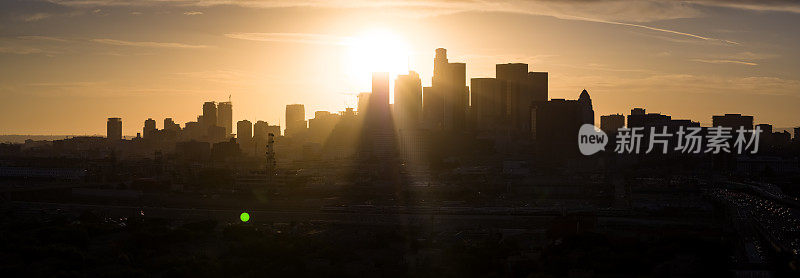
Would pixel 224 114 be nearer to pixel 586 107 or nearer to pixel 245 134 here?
pixel 245 134

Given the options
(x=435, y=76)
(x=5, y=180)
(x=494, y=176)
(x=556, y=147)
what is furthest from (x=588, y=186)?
(x=435, y=76)

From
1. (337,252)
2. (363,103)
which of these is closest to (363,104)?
(363,103)

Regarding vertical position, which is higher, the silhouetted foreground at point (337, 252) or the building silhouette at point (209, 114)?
the building silhouette at point (209, 114)

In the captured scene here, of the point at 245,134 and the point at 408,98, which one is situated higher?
the point at 408,98

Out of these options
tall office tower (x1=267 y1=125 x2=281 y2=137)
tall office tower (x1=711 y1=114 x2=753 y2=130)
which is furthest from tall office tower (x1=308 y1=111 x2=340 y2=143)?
tall office tower (x1=711 y1=114 x2=753 y2=130)

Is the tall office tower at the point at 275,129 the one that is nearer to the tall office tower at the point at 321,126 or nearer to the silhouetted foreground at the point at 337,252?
the tall office tower at the point at 321,126

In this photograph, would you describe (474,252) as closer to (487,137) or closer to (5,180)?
(5,180)

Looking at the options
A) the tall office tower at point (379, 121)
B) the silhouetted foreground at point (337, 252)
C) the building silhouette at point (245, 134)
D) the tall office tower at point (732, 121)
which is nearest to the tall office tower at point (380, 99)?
the tall office tower at point (379, 121)
